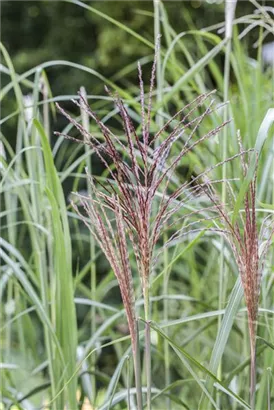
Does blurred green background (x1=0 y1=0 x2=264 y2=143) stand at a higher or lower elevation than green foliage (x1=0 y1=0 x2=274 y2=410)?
higher

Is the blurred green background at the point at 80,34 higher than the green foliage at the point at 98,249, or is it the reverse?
the blurred green background at the point at 80,34

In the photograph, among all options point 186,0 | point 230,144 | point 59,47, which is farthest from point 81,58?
point 230,144

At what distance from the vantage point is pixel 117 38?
3.98 m

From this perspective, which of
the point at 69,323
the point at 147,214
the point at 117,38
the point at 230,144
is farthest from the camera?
the point at 117,38

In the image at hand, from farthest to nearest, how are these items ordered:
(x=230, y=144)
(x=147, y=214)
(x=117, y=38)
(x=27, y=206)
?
(x=117, y=38) → (x=230, y=144) → (x=27, y=206) → (x=147, y=214)

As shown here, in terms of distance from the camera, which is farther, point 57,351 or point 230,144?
point 230,144

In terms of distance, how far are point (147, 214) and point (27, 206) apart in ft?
1.29

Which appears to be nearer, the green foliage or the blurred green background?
the green foliage

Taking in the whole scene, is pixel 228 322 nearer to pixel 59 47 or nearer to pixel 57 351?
pixel 57 351

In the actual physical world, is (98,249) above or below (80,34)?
below

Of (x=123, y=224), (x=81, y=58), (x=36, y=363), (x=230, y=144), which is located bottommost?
(x=36, y=363)

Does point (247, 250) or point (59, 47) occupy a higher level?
point (59, 47)

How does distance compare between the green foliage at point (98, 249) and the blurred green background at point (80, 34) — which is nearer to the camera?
the green foliage at point (98, 249)

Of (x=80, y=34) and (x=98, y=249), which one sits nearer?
(x=98, y=249)
